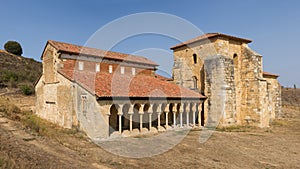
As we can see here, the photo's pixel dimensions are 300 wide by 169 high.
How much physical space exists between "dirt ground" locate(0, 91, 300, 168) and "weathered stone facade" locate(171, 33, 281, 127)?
5.87m

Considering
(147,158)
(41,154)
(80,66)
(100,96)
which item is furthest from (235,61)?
(41,154)

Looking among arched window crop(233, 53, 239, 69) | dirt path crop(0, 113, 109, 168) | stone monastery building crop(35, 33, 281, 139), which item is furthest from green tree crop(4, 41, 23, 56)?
arched window crop(233, 53, 239, 69)

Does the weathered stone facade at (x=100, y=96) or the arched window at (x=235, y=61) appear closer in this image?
the weathered stone facade at (x=100, y=96)

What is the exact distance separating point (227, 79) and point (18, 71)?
46.1 metres

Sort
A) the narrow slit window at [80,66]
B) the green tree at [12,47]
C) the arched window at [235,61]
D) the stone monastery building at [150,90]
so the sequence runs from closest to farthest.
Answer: the stone monastery building at [150,90] → the narrow slit window at [80,66] → the arched window at [235,61] → the green tree at [12,47]

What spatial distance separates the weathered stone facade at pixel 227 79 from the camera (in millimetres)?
19453

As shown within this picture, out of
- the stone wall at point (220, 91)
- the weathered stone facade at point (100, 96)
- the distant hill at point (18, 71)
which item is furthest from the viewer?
the distant hill at point (18, 71)

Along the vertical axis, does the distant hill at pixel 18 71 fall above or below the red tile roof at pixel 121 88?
above

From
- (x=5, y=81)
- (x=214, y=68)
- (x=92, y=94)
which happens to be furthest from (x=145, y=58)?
(x=5, y=81)

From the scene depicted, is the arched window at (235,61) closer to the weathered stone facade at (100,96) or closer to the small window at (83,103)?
the weathered stone facade at (100,96)

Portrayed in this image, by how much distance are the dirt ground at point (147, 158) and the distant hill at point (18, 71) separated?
31616 mm

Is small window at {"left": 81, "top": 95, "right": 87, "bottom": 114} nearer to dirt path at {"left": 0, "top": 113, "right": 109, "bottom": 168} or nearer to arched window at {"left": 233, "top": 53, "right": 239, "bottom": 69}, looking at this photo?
dirt path at {"left": 0, "top": 113, "right": 109, "bottom": 168}

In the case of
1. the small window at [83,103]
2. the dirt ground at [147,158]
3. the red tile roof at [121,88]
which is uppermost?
the red tile roof at [121,88]

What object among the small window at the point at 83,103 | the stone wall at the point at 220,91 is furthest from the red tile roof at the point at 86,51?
the stone wall at the point at 220,91
